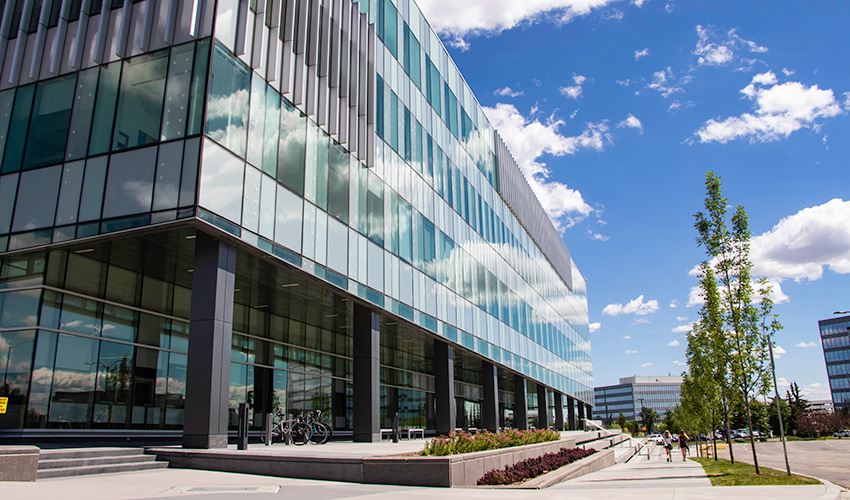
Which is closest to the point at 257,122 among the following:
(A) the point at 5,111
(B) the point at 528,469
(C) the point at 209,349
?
(C) the point at 209,349

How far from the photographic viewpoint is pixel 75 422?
18641 mm

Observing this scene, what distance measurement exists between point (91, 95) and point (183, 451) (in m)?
11.3

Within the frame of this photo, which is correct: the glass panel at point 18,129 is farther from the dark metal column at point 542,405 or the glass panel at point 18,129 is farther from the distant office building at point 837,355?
the distant office building at point 837,355

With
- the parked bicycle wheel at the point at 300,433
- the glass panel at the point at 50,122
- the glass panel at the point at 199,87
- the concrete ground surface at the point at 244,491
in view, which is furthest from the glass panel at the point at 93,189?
the parked bicycle wheel at the point at 300,433

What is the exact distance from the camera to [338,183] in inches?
912

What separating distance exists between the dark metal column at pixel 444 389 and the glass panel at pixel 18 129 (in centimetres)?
2108

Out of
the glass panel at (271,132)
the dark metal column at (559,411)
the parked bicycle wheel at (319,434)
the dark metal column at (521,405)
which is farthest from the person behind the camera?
the dark metal column at (559,411)

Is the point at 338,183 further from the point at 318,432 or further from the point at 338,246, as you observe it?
the point at 318,432

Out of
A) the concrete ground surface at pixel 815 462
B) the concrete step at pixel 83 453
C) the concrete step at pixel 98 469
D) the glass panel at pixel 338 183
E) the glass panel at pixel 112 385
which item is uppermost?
the glass panel at pixel 338 183

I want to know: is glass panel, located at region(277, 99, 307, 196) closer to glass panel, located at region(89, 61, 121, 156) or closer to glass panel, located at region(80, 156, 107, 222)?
glass panel, located at region(89, 61, 121, 156)

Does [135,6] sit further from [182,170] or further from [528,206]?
[528,206]

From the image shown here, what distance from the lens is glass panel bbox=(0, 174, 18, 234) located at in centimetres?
1848

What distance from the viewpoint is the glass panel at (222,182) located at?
52.7 ft

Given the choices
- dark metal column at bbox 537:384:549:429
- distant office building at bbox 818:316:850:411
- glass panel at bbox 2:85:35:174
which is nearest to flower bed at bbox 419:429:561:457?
glass panel at bbox 2:85:35:174
